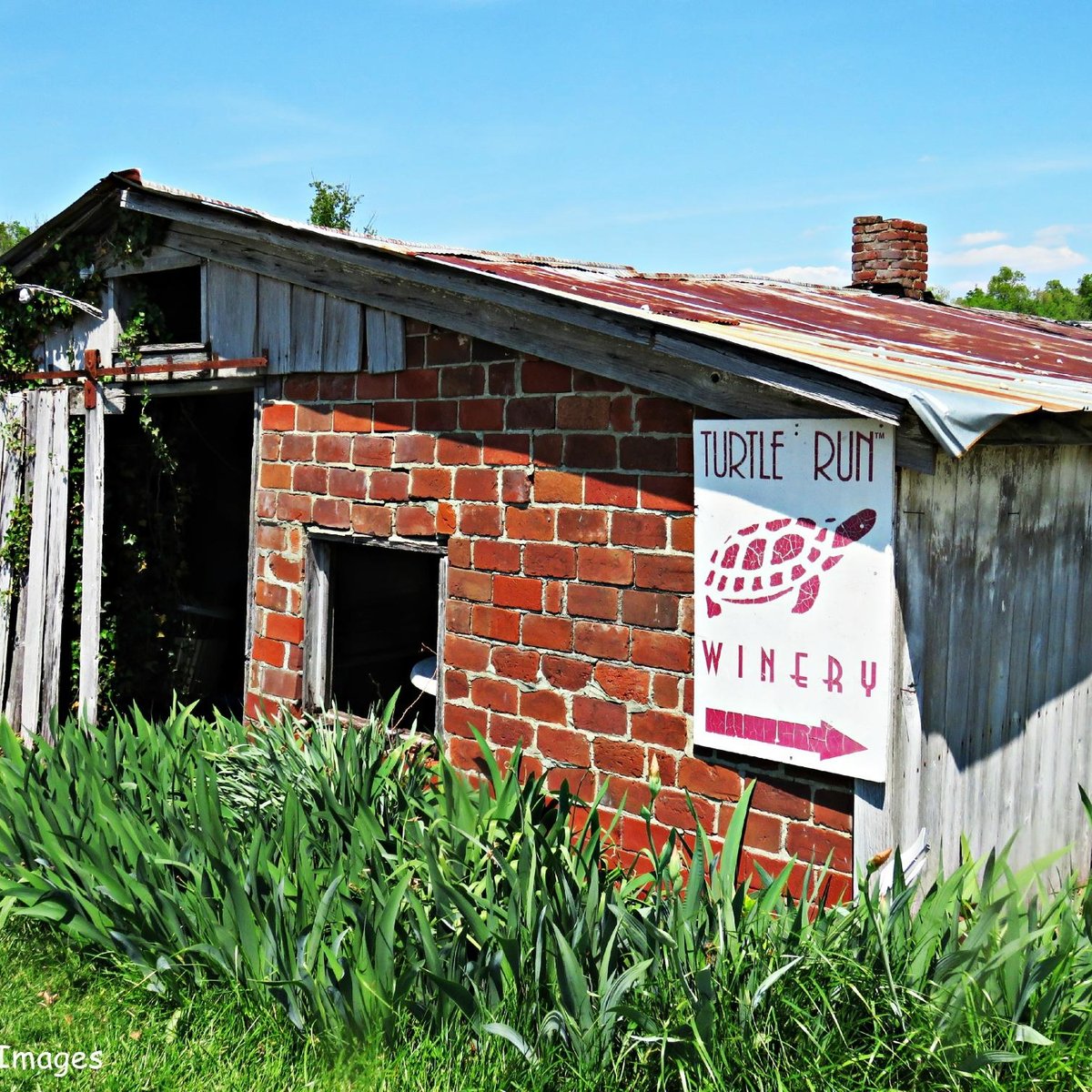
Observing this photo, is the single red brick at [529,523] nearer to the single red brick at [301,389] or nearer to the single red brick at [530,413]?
the single red brick at [530,413]

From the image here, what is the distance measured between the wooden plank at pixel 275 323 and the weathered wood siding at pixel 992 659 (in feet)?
11.7

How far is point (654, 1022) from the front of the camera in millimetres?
3283

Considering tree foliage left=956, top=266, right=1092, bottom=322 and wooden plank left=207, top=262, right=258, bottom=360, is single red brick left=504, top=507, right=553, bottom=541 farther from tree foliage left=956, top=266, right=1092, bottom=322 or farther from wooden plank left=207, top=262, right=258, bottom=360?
tree foliage left=956, top=266, right=1092, bottom=322

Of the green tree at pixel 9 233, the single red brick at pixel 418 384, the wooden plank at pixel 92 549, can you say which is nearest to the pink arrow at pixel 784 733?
the single red brick at pixel 418 384

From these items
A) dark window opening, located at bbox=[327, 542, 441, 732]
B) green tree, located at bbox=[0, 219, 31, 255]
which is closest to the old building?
dark window opening, located at bbox=[327, 542, 441, 732]

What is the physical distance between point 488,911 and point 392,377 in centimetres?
297

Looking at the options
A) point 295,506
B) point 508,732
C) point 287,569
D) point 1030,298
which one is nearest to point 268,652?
point 287,569

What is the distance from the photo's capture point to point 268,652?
6.44 metres

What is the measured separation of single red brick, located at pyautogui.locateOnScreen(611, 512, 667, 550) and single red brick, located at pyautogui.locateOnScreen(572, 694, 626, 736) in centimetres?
70

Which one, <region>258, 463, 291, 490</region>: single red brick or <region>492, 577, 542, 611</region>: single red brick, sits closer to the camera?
<region>492, 577, 542, 611</region>: single red brick

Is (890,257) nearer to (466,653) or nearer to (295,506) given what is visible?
(295,506)

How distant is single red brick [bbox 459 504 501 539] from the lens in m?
5.34

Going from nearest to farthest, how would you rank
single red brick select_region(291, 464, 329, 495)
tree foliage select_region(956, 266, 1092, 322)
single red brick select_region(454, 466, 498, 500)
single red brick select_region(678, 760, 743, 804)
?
single red brick select_region(678, 760, 743, 804) → single red brick select_region(454, 466, 498, 500) → single red brick select_region(291, 464, 329, 495) → tree foliage select_region(956, 266, 1092, 322)

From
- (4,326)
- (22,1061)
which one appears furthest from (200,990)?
(4,326)
